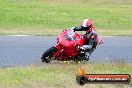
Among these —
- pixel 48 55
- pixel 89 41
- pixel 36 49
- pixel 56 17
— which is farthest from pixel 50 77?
pixel 56 17

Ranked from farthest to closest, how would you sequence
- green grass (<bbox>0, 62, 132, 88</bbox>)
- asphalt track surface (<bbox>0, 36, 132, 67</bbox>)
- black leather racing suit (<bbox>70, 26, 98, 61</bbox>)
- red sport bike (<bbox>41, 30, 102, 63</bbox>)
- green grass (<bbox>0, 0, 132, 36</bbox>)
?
green grass (<bbox>0, 0, 132, 36</bbox>)
asphalt track surface (<bbox>0, 36, 132, 67</bbox>)
red sport bike (<bbox>41, 30, 102, 63</bbox>)
black leather racing suit (<bbox>70, 26, 98, 61</bbox>)
green grass (<bbox>0, 62, 132, 88</bbox>)

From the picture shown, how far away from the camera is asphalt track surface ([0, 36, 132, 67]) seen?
14211 millimetres

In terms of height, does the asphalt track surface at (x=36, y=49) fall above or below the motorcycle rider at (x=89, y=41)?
below

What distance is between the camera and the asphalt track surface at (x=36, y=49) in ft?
46.6

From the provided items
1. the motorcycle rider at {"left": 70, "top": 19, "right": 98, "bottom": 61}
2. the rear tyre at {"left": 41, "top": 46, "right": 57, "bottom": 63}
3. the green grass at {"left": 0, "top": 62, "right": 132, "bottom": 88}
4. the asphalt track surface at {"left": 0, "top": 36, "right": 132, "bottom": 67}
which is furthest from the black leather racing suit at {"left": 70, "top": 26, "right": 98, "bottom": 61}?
the green grass at {"left": 0, "top": 62, "right": 132, "bottom": 88}

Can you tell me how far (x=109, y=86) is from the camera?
916 centimetres

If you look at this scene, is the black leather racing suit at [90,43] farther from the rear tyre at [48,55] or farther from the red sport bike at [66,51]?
the rear tyre at [48,55]

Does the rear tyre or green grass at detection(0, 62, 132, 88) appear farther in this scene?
the rear tyre

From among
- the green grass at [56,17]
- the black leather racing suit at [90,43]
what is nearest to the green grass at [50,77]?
the black leather racing suit at [90,43]

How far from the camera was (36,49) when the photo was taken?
54.8 feet

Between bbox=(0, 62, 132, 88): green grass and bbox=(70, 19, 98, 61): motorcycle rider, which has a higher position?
bbox=(70, 19, 98, 61): motorcycle rider

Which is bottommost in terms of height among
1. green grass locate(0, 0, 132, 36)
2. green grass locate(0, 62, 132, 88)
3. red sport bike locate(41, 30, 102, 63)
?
green grass locate(0, 62, 132, 88)

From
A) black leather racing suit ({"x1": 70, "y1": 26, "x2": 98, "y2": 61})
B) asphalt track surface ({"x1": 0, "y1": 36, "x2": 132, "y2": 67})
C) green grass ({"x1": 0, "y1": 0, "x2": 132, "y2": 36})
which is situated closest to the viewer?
black leather racing suit ({"x1": 70, "y1": 26, "x2": 98, "y2": 61})

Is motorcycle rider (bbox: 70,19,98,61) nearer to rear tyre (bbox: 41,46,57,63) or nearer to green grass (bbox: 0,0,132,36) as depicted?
rear tyre (bbox: 41,46,57,63)
